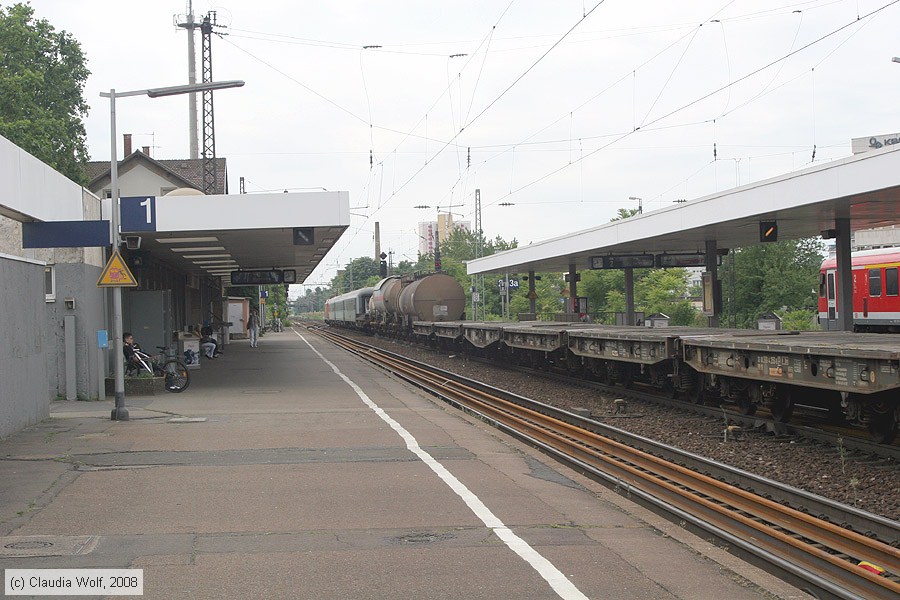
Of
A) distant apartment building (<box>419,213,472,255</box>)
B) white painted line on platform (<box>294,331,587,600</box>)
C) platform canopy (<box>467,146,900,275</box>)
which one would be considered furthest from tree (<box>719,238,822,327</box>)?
white painted line on platform (<box>294,331,587,600</box>)

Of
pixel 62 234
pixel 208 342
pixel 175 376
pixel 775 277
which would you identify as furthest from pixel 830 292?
pixel 775 277

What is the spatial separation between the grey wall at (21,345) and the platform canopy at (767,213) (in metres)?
14.0

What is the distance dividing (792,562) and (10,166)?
8.98 metres

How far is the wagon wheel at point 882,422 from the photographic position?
10258 mm

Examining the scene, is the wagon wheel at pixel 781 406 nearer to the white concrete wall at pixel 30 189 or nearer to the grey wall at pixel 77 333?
the white concrete wall at pixel 30 189

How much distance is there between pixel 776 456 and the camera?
1065 cm

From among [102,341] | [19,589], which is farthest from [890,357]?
[102,341]

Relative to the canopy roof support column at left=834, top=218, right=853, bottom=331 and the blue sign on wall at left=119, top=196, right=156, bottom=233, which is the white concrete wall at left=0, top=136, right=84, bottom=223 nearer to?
the blue sign on wall at left=119, top=196, right=156, bottom=233

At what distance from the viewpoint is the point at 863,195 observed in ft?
57.6

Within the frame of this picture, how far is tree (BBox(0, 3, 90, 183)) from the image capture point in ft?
138

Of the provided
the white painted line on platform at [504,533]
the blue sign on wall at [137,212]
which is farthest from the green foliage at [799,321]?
the white painted line on platform at [504,533]

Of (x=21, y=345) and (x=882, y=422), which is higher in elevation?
(x=21, y=345)

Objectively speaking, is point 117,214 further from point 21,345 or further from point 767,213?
point 767,213

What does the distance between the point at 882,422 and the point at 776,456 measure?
1203mm
